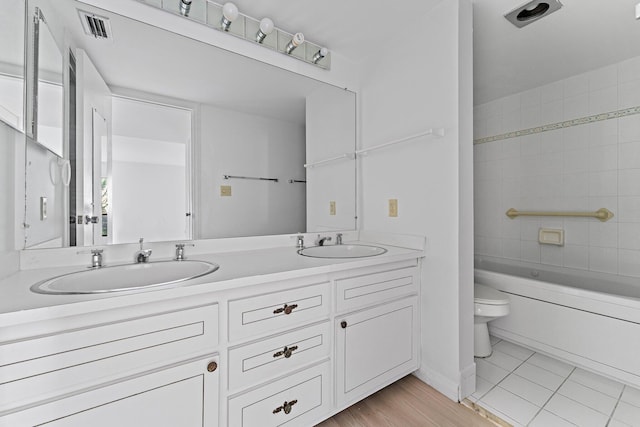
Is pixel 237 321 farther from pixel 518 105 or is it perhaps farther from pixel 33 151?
pixel 518 105

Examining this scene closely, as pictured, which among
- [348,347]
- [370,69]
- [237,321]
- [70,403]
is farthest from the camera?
[370,69]

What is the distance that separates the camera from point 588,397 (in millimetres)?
1513

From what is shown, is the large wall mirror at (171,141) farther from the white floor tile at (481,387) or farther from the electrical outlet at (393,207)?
the white floor tile at (481,387)

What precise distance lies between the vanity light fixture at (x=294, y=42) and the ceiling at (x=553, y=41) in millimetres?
996

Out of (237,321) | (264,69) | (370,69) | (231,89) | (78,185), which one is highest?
(370,69)

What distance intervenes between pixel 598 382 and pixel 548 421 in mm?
632

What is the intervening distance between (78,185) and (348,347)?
55.0 inches

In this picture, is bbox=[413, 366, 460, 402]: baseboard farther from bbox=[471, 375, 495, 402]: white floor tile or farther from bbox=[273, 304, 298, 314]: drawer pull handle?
bbox=[273, 304, 298, 314]: drawer pull handle

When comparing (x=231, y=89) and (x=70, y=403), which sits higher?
(x=231, y=89)

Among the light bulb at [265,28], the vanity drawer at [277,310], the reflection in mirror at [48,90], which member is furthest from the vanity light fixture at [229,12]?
the vanity drawer at [277,310]

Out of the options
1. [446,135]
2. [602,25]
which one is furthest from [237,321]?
[602,25]

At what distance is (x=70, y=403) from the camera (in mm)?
743

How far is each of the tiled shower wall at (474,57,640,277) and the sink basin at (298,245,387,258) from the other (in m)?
1.91

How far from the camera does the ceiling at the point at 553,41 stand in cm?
158
